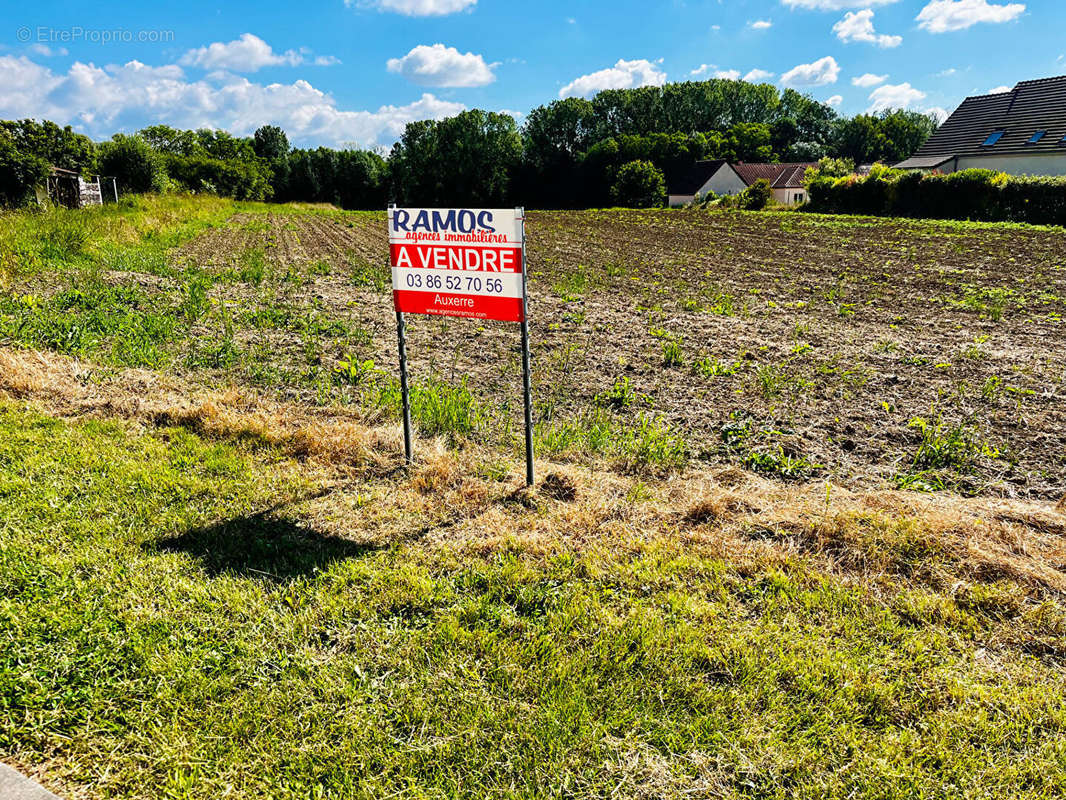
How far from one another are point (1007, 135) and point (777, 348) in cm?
4054

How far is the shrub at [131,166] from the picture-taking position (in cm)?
4441

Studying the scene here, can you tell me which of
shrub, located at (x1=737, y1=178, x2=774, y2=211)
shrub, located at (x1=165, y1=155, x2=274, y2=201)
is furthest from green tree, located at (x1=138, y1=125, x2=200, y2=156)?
shrub, located at (x1=737, y1=178, x2=774, y2=211)

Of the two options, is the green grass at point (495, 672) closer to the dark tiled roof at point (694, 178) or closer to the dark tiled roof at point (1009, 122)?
the dark tiled roof at point (1009, 122)

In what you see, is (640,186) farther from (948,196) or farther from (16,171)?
(16,171)

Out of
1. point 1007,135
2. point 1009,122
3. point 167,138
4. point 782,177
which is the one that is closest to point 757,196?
point 1007,135

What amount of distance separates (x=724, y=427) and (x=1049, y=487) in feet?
8.31

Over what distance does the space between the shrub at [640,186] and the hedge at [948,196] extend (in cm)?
2167

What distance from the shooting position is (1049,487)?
16.2 ft

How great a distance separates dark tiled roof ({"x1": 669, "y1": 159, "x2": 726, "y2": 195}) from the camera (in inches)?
2502

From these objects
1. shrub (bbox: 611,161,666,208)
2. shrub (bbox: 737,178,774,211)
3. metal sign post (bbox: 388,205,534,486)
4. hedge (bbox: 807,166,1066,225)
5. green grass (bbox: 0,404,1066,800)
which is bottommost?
green grass (bbox: 0,404,1066,800)

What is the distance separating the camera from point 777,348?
898 centimetres

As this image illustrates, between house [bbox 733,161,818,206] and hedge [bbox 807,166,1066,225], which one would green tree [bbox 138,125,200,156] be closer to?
house [bbox 733,161,818,206]

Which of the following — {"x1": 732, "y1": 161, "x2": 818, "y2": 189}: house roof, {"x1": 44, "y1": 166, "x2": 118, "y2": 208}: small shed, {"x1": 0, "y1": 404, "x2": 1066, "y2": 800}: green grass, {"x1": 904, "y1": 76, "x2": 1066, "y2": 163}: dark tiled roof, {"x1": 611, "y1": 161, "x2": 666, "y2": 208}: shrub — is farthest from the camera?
{"x1": 732, "y1": 161, "x2": 818, "y2": 189}: house roof

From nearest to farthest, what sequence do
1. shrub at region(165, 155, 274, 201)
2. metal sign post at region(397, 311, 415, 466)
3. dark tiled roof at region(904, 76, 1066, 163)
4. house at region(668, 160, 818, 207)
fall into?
metal sign post at region(397, 311, 415, 466), dark tiled roof at region(904, 76, 1066, 163), shrub at region(165, 155, 274, 201), house at region(668, 160, 818, 207)
